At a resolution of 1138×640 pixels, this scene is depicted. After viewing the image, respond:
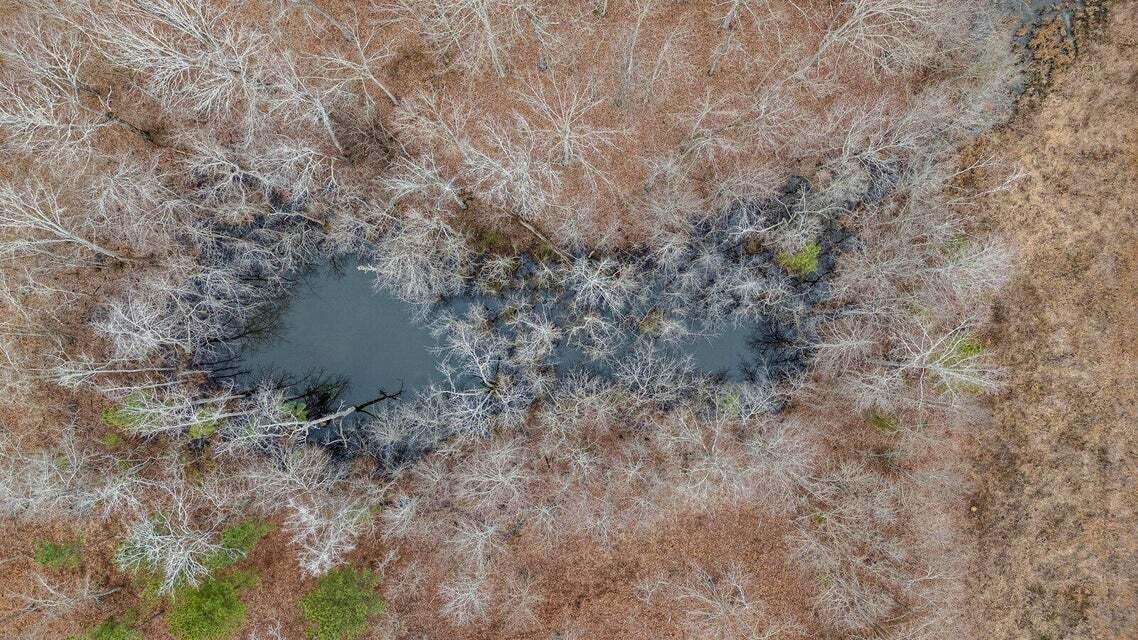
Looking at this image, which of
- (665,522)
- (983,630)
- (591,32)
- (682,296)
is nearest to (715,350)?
(682,296)

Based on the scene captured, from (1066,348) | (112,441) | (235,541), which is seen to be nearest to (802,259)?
(1066,348)

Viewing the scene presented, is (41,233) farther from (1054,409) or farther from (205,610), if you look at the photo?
(1054,409)

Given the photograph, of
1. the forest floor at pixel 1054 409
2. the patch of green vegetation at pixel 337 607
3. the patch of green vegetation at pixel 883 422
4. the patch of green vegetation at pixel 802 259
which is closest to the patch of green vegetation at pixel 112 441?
the forest floor at pixel 1054 409

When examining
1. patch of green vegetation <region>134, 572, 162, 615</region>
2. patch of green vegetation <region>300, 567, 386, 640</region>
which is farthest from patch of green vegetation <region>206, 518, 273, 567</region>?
patch of green vegetation <region>300, 567, 386, 640</region>

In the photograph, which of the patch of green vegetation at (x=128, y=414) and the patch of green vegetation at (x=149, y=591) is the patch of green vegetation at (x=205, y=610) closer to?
the patch of green vegetation at (x=149, y=591)

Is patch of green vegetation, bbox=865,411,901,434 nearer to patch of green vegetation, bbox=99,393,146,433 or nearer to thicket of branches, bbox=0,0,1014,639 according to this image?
thicket of branches, bbox=0,0,1014,639
